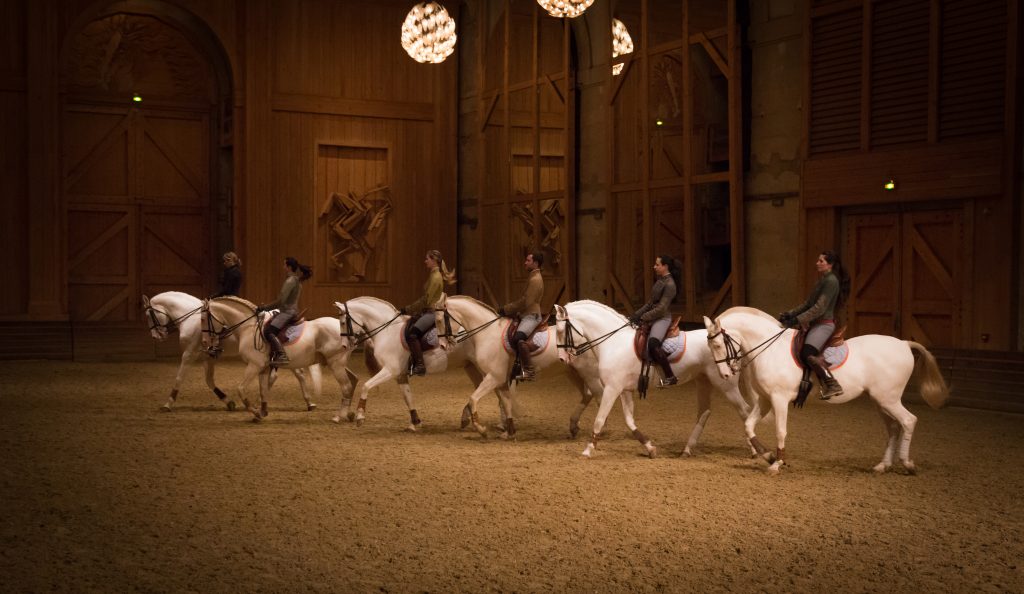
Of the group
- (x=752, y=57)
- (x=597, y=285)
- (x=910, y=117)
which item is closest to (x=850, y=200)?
(x=910, y=117)

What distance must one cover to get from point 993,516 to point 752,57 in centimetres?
1068

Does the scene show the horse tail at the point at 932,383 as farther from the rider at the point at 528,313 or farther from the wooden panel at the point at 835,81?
the wooden panel at the point at 835,81

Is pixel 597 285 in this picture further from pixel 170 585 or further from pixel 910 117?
pixel 170 585

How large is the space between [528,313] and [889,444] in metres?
3.85

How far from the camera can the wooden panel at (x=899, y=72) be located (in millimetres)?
14188

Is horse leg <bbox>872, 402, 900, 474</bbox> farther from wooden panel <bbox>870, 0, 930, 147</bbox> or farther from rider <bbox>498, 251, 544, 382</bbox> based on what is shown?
wooden panel <bbox>870, 0, 930, 147</bbox>

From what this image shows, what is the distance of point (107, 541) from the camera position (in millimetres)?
6551

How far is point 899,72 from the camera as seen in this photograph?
47.4 feet

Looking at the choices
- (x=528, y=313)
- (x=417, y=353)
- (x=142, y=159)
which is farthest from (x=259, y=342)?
(x=142, y=159)

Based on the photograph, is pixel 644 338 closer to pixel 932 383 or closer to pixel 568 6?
pixel 932 383

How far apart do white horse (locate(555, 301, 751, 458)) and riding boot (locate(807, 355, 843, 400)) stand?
100cm

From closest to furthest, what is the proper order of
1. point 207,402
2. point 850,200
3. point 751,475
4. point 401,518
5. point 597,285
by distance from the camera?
point 401,518, point 751,475, point 207,402, point 850,200, point 597,285

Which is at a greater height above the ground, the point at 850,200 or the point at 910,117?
the point at 910,117

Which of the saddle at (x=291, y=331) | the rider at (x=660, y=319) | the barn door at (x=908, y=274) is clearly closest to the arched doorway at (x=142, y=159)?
the saddle at (x=291, y=331)
